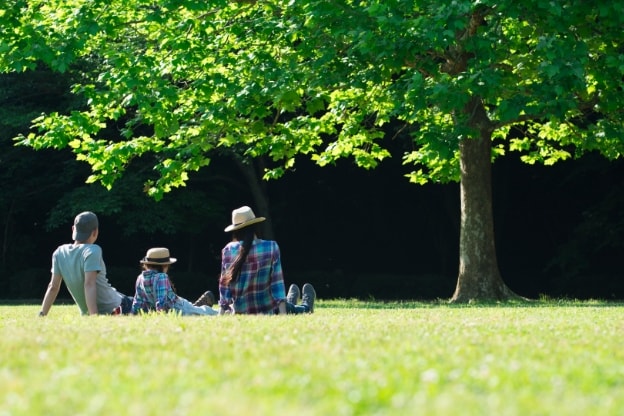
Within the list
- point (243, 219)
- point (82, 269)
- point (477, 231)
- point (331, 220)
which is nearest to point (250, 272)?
point (243, 219)

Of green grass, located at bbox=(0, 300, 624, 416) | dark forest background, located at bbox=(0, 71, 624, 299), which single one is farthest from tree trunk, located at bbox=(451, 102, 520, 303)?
green grass, located at bbox=(0, 300, 624, 416)

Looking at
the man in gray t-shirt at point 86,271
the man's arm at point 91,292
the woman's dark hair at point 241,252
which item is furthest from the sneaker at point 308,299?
the man's arm at point 91,292

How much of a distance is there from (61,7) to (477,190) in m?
9.18

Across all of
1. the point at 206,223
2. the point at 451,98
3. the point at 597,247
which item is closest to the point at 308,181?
the point at 206,223

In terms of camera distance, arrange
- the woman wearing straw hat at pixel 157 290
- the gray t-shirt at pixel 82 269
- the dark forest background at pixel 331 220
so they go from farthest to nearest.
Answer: the dark forest background at pixel 331 220 → the woman wearing straw hat at pixel 157 290 → the gray t-shirt at pixel 82 269

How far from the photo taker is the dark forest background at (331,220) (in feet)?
115

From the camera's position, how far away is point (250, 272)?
13.2 m

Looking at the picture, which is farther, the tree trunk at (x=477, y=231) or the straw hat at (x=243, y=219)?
the tree trunk at (x=477, y=231)

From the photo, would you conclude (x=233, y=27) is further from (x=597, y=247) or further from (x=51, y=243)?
(x=51, y=243)

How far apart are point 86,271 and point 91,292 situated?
0.29 m

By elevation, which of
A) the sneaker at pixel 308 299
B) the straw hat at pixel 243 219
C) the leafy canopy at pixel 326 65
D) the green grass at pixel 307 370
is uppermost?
the leafy canopy at pixel 326 65

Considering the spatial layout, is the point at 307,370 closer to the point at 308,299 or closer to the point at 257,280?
the point at 257,280

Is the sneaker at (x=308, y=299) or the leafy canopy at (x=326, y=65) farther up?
the leafy canopy at (x=326, y=65)

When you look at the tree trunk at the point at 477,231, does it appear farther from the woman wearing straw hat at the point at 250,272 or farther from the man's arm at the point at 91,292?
the man's arm at the point at 91,292
